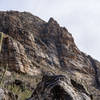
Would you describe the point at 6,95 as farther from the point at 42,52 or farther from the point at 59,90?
the point at 42,52

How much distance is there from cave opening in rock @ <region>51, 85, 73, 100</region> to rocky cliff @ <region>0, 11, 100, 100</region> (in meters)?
29.9

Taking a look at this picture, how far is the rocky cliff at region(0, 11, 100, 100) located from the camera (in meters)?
48.7

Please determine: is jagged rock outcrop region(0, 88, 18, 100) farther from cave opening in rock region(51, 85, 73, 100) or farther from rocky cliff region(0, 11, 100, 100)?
rocky cliff region(0, 11, 100, 100)

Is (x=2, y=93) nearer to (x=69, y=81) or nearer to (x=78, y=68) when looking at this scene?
(x=69, y=81)

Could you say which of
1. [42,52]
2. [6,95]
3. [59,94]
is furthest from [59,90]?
[42,52]

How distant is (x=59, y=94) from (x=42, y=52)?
51805 mm

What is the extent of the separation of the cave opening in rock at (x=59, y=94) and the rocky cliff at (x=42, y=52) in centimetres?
2994

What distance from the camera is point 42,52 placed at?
199ft

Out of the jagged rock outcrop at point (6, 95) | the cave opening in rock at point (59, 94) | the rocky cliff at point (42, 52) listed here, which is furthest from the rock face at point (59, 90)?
the rocky cliff at point (42, 52)

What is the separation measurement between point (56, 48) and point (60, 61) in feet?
17.5

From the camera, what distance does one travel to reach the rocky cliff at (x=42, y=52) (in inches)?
1917

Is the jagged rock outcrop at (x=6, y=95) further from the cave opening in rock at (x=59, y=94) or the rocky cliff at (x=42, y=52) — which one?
the rocky cliff at (x=42, y=52)

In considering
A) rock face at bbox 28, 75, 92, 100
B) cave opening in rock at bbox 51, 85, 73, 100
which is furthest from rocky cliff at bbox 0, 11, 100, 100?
cave opening in rock at bbox 51, 85, 73, 100

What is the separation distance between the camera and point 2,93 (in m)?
9.13
